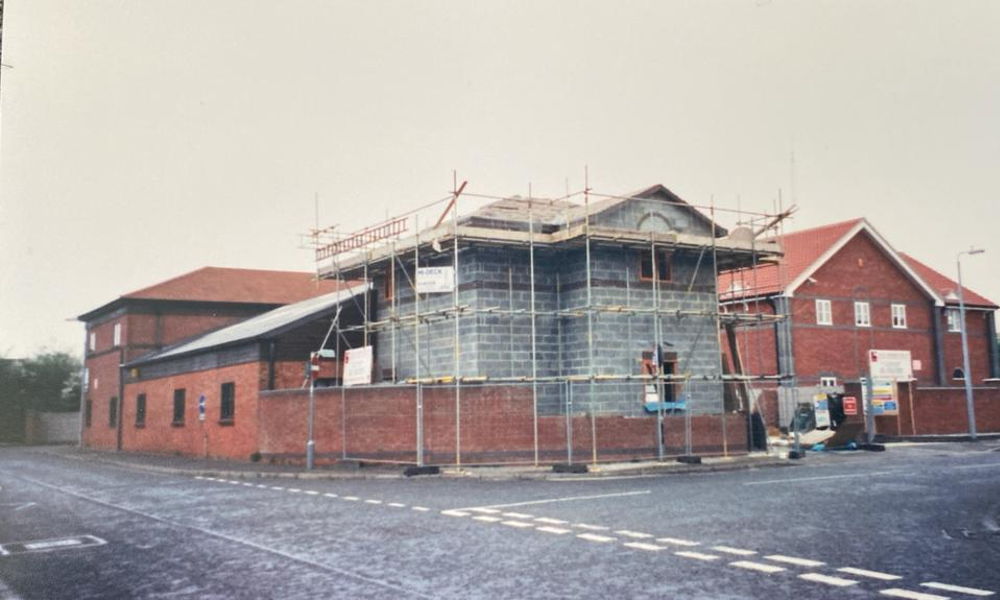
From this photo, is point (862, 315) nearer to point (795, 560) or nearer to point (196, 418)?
point (196, 418)

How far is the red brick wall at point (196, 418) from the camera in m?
28.6

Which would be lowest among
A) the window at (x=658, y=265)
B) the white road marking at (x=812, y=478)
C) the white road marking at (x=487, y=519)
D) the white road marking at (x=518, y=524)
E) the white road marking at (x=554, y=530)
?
the white road marking at (x=812, y=478)

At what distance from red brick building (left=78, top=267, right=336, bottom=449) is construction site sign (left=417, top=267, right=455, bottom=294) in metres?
24.6

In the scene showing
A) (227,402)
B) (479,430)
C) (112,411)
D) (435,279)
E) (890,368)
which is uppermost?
(435,279)

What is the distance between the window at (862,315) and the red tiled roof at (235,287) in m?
27.3

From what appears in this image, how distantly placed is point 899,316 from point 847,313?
4.20 meters

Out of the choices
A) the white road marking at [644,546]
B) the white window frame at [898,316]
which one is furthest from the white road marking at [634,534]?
the white window frame at [898,316]

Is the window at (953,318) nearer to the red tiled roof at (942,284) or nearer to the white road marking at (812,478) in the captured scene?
the red tiled roof at (942,284)

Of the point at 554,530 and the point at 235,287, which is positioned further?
the point at 235,287

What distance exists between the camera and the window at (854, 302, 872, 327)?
40188 millimetres

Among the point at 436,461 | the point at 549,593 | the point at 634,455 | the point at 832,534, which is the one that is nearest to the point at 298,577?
the point at 549,593

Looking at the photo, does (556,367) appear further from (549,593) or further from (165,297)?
(165,297)

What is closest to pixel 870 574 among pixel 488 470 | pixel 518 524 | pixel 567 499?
pixel 518 524

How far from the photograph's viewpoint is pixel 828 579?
25.9 ft
